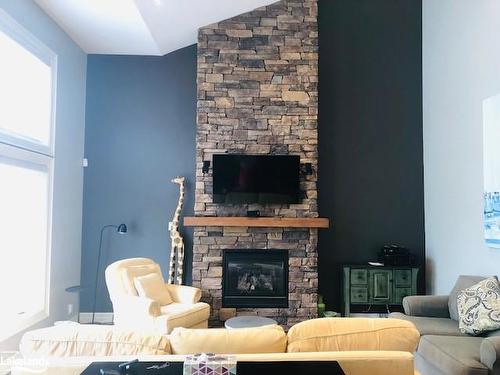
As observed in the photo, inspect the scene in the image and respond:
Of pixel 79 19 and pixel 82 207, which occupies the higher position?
pixel 79 19

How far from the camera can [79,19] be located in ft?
14.0

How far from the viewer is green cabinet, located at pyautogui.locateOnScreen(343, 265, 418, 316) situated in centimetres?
478

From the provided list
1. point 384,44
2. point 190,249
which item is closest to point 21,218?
point 190,249

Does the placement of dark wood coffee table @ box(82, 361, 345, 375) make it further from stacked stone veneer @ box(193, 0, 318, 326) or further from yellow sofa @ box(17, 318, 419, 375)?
stacked stone veneer @ box(193, 0, 318, 326)

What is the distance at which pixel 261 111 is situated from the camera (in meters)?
4.96

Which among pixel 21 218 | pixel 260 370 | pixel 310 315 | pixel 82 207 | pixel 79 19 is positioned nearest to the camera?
pixel 260 370

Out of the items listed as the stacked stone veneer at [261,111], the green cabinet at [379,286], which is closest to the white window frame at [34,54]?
the stacked stone veneer at [261,111]

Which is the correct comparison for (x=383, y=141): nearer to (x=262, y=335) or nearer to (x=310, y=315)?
(x=310, y=315)

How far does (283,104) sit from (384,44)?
177 cm

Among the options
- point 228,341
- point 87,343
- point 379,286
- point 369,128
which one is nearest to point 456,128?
point 369,128

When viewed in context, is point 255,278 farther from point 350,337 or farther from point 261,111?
point 350,337

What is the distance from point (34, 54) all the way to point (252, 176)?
2708mm

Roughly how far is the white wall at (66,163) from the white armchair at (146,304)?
97 centimetres

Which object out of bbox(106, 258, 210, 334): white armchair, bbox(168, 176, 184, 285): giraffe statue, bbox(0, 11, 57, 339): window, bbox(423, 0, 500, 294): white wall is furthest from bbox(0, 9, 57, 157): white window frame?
bbox(423, 0, 500, 294): white wall
